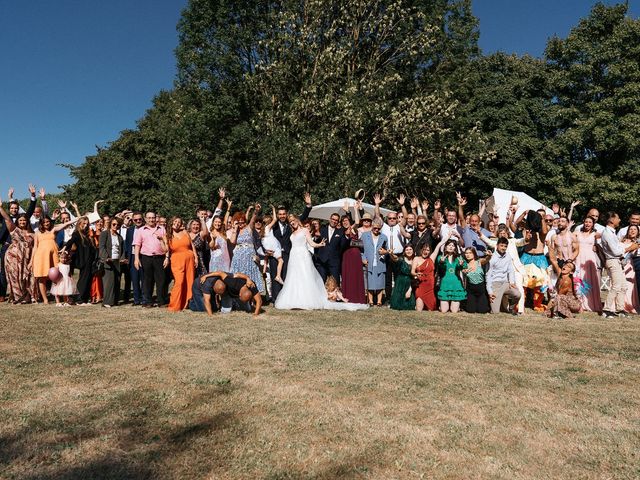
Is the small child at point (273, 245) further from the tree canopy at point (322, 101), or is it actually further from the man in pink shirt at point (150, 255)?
the tree canopy at point (322, 101)

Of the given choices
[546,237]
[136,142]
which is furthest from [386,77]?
[136,142]

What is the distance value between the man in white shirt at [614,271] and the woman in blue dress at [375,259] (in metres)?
4.42

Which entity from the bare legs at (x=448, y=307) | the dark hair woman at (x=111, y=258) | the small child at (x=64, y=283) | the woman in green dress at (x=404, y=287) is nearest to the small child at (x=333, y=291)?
the woman in green dress at (x=404, y=287)

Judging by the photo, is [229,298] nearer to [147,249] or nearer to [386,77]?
[147,249]

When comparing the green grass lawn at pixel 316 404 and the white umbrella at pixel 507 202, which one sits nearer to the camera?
the green grass lawn at pixel 316 404

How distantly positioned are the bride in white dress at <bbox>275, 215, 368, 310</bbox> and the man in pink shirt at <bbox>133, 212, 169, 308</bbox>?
254cm

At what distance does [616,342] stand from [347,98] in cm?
1384

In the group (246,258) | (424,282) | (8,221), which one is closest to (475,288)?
(424,282)

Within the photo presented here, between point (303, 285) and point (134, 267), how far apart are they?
3.75 metres

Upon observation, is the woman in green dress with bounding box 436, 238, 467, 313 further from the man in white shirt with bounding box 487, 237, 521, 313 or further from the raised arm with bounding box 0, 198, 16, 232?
the raised arm with bounding box 0, 198, 16, 232

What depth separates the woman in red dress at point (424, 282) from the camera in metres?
10.9

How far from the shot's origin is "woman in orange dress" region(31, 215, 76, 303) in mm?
11383

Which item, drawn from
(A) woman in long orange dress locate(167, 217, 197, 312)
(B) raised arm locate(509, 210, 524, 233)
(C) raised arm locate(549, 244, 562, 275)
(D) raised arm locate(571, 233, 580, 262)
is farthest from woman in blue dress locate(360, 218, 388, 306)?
(D) raised arm locate(571, 233, 580, 262)

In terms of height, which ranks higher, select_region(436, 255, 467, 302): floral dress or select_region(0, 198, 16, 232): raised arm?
select_region(0, 198, 16, 232): raised arm
